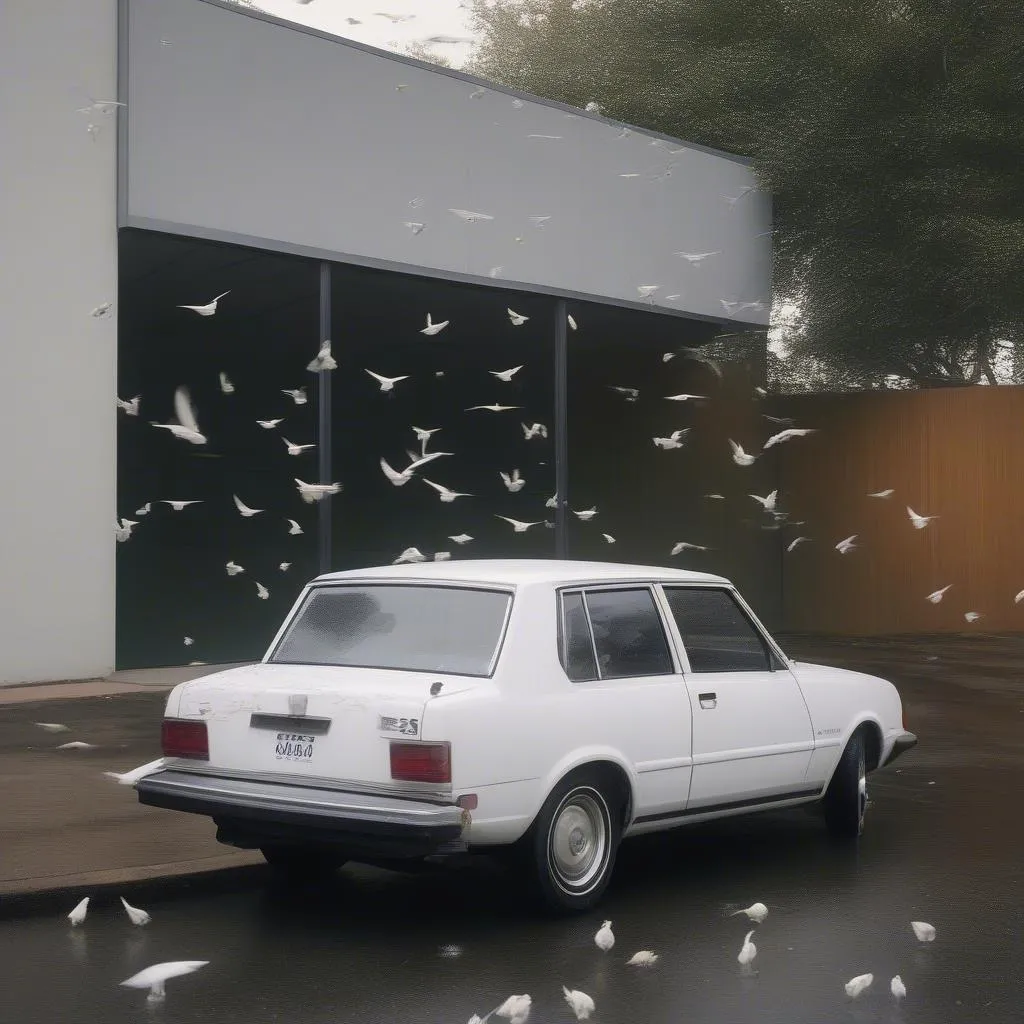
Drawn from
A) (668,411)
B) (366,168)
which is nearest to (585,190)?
(366,168)

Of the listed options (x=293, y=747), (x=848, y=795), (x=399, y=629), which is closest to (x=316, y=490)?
(x=848, y=795)

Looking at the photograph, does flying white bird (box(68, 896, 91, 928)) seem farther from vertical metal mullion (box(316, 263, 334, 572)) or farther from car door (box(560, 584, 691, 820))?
vertical metal mullion (box(316, 263, 334, 572))

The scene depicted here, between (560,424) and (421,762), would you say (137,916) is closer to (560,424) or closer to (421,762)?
(421,762)

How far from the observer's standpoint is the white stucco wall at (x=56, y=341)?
15.3 metres

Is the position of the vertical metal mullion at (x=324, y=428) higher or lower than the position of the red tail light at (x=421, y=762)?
higher

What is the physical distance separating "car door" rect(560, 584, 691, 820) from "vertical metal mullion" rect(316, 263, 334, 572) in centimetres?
1070

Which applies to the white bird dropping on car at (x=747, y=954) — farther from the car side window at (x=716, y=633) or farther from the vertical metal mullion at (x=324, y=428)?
the vertical metal mullion at (x=324, y=428)

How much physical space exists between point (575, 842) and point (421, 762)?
92cm

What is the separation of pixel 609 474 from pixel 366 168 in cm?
877

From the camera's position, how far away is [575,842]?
22.4 ft

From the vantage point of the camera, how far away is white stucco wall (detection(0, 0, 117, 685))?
15312 millimetres

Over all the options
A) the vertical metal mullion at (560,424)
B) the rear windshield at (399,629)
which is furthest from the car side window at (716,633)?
the vertical metal mullion at (560,424)

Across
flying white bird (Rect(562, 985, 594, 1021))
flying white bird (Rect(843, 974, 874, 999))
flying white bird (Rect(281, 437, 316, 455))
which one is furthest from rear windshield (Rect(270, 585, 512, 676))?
flying white bird (Rect(281, 437, 316, 455))

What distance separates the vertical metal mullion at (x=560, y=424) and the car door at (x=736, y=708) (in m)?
12.7
